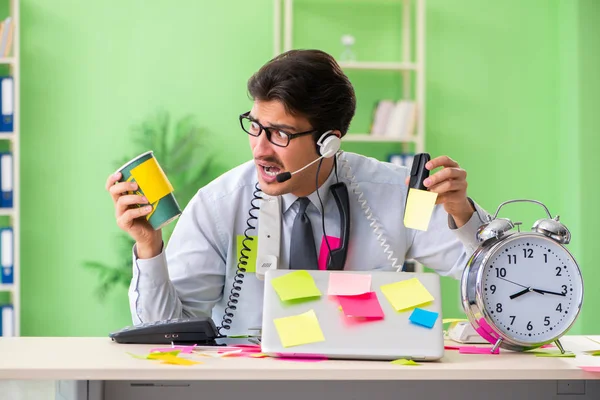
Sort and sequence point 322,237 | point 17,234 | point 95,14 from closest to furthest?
point 322,237 → point 17,234 → point 95,14

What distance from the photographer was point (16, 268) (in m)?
3.99

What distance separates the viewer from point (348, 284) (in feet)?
4.84

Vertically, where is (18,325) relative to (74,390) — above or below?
below

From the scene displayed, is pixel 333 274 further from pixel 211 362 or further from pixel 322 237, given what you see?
pixel 322 237

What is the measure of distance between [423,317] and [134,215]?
2.09 ft

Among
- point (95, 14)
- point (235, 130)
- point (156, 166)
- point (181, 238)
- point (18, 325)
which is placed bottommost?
point (18, 325)

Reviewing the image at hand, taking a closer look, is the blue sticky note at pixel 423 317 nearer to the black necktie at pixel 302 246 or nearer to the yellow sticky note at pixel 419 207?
the yellow sticky note at pixel 419 207

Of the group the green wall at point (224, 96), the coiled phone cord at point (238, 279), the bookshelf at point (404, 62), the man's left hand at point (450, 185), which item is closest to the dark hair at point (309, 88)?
the coiled phone cord at point (238, 279)

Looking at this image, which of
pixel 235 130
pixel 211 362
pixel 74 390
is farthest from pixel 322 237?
pixel 235 130

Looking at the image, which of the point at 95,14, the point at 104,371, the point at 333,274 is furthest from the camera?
the point at 95,14

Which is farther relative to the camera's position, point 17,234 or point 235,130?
point 235,130

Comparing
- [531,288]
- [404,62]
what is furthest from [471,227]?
[404,62]

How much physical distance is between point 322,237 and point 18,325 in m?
2.54

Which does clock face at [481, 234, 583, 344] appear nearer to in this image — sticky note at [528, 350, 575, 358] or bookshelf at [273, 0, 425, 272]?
sticky note at [528, 350, 575, 358]
